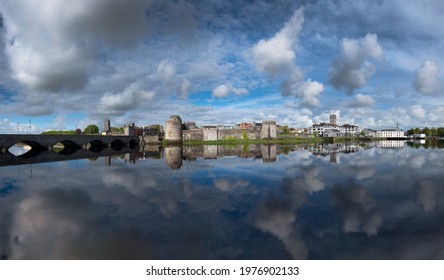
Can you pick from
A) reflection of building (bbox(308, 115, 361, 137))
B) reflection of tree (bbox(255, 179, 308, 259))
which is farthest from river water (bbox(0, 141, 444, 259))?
reflection of building (bbox(308, 115, 361, 137))

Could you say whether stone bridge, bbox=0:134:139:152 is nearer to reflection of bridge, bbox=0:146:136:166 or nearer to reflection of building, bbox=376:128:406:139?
reflection of bridge, bbox=0:146:136:166

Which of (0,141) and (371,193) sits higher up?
(0,141)

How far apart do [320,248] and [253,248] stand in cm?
132

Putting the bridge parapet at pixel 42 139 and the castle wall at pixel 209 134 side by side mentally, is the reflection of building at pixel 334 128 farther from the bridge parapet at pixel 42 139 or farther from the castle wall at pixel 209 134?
the bridge parapet at pixel 42 139

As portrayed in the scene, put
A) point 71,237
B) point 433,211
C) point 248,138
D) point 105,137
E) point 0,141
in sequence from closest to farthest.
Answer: point 71,237 → point 433,211 → point 0,141 → point 105,137 → point 248,138

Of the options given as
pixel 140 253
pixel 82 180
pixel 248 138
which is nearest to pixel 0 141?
pixel 82 180

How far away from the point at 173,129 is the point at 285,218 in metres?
61.6

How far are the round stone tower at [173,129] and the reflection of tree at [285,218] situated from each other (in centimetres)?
5796

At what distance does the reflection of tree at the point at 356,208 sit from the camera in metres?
6.61

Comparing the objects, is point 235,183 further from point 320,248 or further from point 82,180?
point 82,180

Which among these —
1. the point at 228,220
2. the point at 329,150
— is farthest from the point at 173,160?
the point at 329,150

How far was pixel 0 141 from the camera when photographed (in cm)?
3547

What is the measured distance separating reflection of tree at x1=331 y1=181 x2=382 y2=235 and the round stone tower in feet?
191

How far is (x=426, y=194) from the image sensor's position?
9875 millimetres
